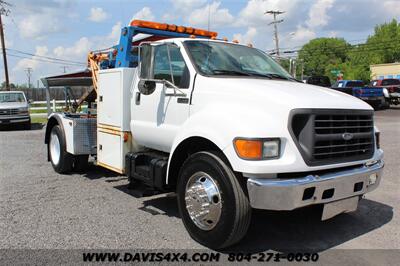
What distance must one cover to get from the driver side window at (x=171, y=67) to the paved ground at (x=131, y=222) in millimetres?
1769

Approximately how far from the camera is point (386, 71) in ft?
221

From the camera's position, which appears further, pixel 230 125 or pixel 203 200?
pixel 203 200

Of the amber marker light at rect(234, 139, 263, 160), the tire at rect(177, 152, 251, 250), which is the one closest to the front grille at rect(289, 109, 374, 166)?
the amber marker light at rect(234, 139, 263, 160)

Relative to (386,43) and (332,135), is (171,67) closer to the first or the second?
(332,135)

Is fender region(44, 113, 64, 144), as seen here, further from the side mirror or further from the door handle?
the door handle

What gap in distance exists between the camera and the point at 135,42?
6.72m

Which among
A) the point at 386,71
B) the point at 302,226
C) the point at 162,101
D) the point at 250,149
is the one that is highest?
the point at 386,71

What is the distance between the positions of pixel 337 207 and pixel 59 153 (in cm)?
547

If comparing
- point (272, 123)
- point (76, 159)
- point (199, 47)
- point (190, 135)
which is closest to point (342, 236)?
point (272, 123)

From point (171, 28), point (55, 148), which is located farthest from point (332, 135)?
point (55, 148)

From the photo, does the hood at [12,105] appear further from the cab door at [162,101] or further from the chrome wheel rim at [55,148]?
the cab door at [162,101]

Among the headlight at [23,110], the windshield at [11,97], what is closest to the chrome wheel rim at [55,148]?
the headlight at [23,110]

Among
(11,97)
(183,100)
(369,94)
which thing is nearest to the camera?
(183,100)

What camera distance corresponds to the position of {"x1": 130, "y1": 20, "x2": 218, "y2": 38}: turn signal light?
20.8ft
